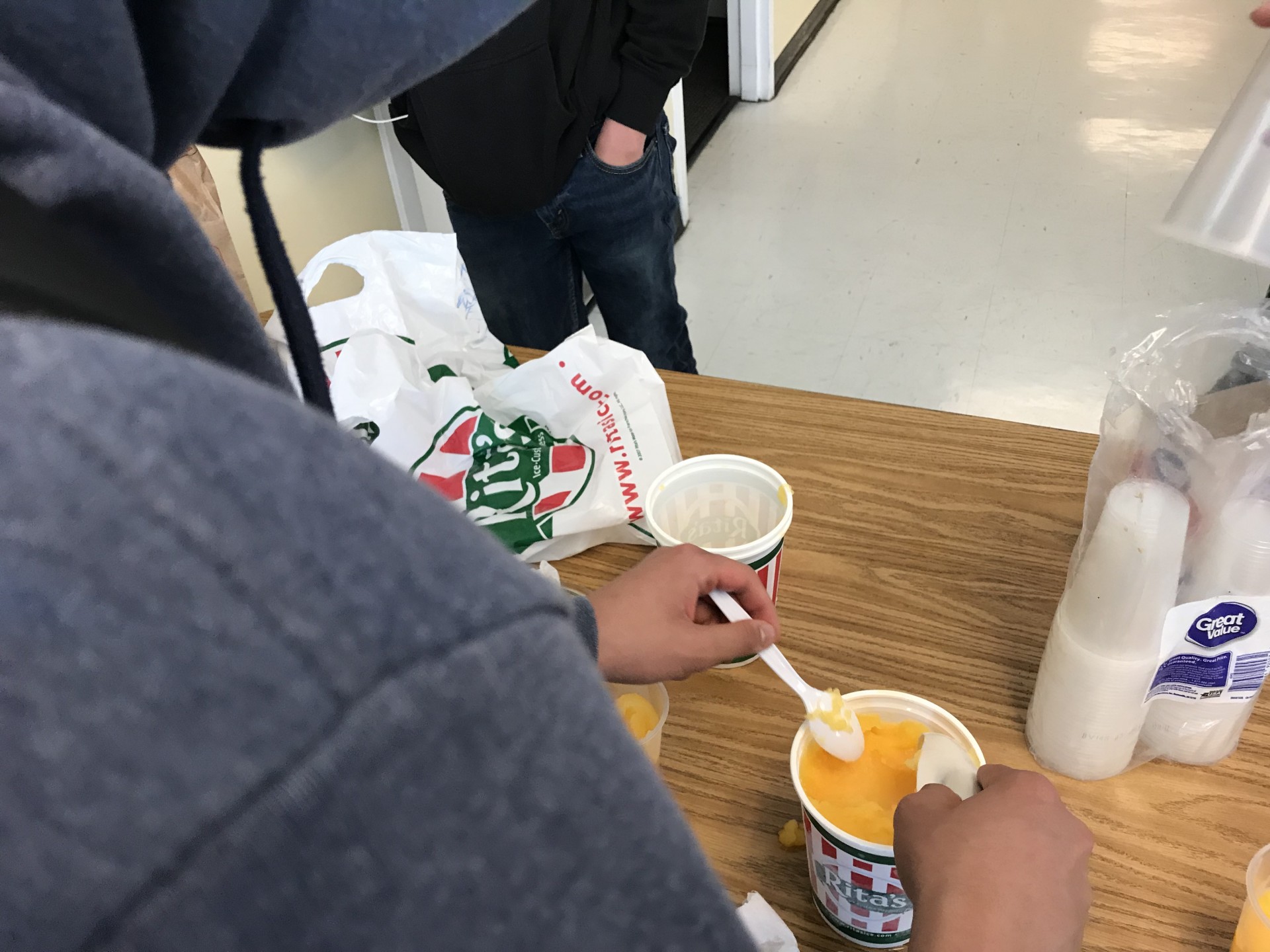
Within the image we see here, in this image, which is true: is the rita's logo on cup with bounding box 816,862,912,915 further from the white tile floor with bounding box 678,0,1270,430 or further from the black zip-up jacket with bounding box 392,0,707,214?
the white tile floor with bounding box 678,0,1270,430

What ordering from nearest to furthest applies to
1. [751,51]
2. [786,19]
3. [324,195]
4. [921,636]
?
[921,636] → [324,195] → [751,51] → [786,19]

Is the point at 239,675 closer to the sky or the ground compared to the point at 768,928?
closer to the sky

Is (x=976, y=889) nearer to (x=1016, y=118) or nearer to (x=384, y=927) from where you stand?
(x=384, y=927)

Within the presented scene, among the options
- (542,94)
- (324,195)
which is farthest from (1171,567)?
(324,195)

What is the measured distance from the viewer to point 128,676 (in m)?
0.13

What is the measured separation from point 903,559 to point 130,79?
0.66 m

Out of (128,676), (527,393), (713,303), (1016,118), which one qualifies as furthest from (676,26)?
(1016,118)

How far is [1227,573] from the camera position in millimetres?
490

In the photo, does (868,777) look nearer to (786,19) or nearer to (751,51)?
(751,51)

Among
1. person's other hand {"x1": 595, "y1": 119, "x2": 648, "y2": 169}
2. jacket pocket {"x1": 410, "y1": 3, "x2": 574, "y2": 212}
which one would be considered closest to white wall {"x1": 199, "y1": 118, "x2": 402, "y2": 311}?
jacket pocket {"x1": 410, "y1": 3, "x2": 574, "y2": 212}

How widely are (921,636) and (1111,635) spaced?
179 mm

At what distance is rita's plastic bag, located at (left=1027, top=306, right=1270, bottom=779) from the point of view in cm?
49

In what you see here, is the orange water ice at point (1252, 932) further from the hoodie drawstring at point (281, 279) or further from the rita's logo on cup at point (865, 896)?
the hoodie drawstring at point (281, 279)

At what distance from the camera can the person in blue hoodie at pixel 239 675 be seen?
0.13 meters
